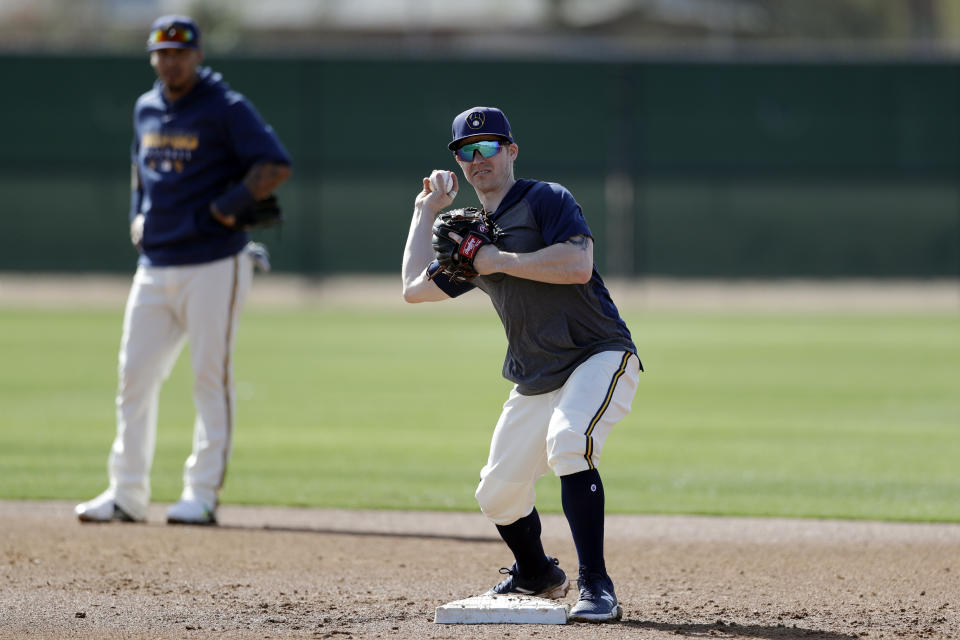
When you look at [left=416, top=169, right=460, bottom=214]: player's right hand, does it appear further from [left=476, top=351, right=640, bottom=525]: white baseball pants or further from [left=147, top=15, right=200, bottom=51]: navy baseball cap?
[left=147, top=15, right=200, bottom=51]: navy baseball cap

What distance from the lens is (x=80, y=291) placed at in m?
22.1

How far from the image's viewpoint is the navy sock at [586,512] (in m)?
4.68

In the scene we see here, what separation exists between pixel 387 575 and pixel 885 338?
11.9 m

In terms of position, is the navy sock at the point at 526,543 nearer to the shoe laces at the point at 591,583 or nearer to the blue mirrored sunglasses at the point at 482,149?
the shoe laces at the point at 591,583

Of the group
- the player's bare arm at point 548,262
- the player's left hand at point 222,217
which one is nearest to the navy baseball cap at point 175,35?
the player's left hand at point 222,217

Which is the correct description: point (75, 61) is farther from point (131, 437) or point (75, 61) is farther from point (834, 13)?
point (834, 13)

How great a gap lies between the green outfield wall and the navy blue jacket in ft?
46.5

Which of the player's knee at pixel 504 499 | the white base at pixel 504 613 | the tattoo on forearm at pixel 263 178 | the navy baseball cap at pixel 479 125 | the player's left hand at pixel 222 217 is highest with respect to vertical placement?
the navy baseball cap at pixel 479 125

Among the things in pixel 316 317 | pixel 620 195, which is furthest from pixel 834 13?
pixel 316 317

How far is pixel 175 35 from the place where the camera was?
657cm

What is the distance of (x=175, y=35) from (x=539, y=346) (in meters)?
2.78

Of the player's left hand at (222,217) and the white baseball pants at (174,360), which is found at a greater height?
the player's left hand at (222,217)

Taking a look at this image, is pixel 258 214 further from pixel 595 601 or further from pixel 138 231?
pixel 595 601

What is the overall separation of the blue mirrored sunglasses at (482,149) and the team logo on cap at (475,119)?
6 centimetres
